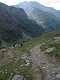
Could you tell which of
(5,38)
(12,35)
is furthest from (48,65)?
(12,35)

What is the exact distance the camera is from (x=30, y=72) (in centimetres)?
1647

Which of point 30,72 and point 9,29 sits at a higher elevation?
point 30,72

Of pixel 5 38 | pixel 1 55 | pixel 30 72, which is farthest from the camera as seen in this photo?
pixel 5 38

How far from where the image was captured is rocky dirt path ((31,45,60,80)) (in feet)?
50.8

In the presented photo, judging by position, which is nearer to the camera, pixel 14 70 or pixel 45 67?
pixel 14 70

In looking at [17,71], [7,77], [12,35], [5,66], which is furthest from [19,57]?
[12,35]

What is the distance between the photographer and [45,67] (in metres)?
17.3

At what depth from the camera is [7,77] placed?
15344 millimetres

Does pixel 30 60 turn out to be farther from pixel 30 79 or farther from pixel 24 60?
pixel 30 79

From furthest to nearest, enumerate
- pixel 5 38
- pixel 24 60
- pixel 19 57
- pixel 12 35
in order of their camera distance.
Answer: pixel 12 35 < pixel 5 38 < pixel 19 57 < pixel 24 60

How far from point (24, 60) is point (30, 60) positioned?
499 mm

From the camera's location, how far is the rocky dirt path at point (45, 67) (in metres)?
15.5

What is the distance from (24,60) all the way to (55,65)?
305 centimetres

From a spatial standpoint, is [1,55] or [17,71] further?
[1,55]
